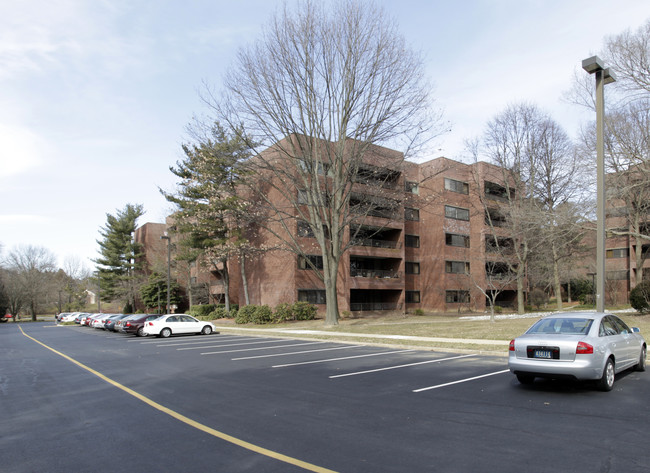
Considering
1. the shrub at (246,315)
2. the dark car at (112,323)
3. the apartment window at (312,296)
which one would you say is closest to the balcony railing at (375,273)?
the apartment window at (312,296)

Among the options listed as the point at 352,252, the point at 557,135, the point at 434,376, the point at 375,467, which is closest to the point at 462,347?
the point at 434,376

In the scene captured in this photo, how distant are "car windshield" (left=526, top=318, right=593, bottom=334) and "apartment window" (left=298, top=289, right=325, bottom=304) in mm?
26740

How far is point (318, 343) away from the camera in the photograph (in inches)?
760

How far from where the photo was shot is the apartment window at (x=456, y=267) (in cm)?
4543

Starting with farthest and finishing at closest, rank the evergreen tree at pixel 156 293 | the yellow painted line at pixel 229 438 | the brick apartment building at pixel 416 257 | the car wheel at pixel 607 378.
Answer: the evergreen tree at pixel 156 293 → the brick apartment building at pixel 416 257 → the car wheel at pixel 607 378 → the yellow painted line at pixel 229 438

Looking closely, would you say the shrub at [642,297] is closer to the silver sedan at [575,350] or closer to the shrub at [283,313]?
the silver sedan at [575,350]

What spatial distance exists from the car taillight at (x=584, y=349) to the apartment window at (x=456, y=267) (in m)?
38.0

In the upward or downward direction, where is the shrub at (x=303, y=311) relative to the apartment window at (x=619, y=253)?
downward

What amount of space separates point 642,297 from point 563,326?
19649 mm

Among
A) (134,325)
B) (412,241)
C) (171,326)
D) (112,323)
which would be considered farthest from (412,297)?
(112,323)

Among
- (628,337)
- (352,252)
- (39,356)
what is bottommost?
(39,356)

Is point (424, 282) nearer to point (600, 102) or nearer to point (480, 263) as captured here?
point (480, 263)

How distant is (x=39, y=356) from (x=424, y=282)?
36291 mm

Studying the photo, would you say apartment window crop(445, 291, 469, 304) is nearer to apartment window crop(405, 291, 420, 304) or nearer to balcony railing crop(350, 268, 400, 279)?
apartment window crop(405, 291, 420, 304)
